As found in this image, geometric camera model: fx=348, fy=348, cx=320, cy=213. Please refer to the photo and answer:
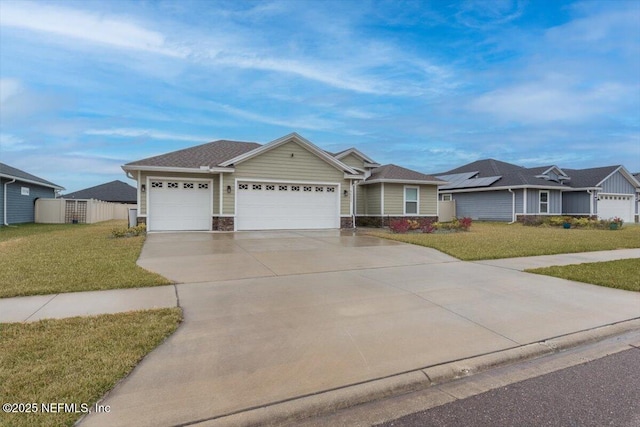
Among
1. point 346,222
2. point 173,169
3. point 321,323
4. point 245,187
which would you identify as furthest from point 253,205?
point 321,323

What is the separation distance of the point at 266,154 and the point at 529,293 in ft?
44.6

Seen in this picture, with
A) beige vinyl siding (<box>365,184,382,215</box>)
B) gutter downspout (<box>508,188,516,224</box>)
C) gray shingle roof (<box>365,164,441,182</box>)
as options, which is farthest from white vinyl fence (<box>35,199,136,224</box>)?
gutter downspout (<box>508,188,516,224</box>)

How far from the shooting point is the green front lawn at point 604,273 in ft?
23.4

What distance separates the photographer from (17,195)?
2228 centimetres

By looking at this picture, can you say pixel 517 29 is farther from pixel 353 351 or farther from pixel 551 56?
pixel 353 351

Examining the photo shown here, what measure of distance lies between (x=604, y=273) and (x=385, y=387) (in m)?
7.68

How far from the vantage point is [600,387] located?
3260 mm

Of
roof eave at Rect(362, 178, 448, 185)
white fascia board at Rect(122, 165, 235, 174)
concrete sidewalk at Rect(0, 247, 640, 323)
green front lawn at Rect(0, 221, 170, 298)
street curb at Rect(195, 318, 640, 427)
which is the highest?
white fascia board at Rect(122, 165, 235, 174)

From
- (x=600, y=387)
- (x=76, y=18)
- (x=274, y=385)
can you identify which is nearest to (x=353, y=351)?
(x=274, y=385)

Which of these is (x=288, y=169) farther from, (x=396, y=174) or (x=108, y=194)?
(x=108, y=194)

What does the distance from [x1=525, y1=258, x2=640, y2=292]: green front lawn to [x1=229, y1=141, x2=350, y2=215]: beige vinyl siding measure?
11.8 meters

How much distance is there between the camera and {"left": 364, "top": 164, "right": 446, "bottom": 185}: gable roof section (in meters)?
21.0

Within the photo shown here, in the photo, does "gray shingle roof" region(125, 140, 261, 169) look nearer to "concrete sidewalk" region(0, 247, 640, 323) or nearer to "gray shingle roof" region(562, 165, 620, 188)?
"concrete sidewalk" region(0, 247, 640, 323)

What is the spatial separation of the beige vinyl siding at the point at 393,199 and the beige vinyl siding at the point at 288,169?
3.23 m
